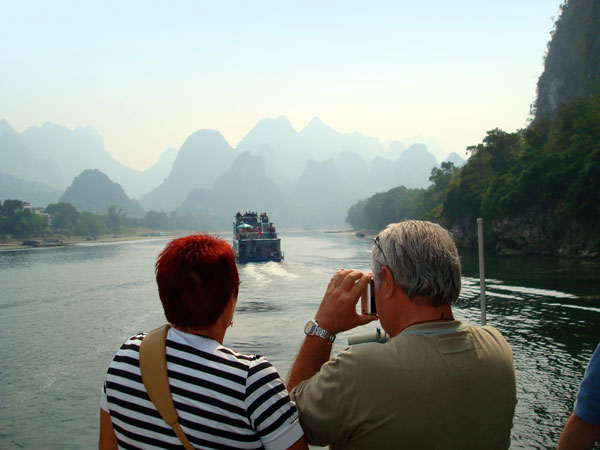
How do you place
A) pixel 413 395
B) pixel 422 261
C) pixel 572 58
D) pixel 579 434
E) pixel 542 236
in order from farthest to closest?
pixel 572 58
pixel 542 236
pixel 579 434
pixel 422 261
pixel 413 395

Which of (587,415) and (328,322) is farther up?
(328,322)

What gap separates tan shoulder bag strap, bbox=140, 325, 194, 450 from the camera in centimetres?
163

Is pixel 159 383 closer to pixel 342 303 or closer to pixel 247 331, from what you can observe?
pixel 342 303

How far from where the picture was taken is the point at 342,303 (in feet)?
5.96

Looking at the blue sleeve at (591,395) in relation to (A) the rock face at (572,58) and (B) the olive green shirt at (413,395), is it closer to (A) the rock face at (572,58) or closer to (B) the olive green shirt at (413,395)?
(B) the olive green shirt at (413,395)

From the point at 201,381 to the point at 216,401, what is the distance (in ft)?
0.28

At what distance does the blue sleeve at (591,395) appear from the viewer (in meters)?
1.91

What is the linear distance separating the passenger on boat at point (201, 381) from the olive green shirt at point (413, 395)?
139 mm

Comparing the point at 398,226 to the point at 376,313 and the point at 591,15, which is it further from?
the point at 591,15

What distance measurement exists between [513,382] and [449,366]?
32 cm

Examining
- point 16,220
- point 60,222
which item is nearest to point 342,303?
point 16,220

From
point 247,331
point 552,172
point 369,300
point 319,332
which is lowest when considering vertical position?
point 247,331

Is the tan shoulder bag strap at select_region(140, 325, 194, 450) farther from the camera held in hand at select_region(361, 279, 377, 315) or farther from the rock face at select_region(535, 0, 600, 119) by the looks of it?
the rock face at select_region(535, 0, 600, 119)

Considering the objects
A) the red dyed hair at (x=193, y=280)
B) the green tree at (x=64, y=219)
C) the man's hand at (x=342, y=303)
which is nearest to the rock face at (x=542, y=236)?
the man's hand at (x=342, y=303)
